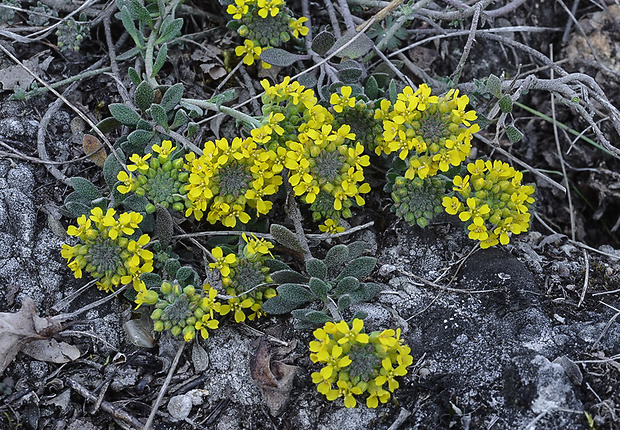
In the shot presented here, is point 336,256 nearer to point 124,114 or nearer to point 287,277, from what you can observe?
point 287,277

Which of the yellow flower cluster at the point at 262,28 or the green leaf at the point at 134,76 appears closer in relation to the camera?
the green leaf at the point at 134,76

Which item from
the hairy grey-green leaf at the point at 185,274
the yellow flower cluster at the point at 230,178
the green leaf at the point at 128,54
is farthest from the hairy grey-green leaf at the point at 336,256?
the green leaf at the point at 128,54

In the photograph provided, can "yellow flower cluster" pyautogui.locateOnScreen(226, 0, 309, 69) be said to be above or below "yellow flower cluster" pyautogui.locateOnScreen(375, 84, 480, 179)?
above

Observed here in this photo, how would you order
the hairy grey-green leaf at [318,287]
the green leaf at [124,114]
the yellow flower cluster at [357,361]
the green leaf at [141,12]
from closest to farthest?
the yellow flower cluster at [357,361], the hairy grey-green leaf at [318,287], the green leaf at [124,114], the green leaf at [141,12]

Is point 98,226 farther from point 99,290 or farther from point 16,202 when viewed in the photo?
point 16,202

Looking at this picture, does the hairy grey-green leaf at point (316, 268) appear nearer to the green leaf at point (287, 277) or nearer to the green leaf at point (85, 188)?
the green leaf at point (287, 277)

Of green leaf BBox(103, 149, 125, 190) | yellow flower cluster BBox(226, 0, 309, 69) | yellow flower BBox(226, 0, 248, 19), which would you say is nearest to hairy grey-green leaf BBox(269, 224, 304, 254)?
green leaf BBox(103, 149, 125, 190)

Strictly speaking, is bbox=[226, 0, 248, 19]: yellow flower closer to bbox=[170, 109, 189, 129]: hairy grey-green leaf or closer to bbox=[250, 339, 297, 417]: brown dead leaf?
bbox=[170, 109, 189, 129]: hairy grey-green leaf
